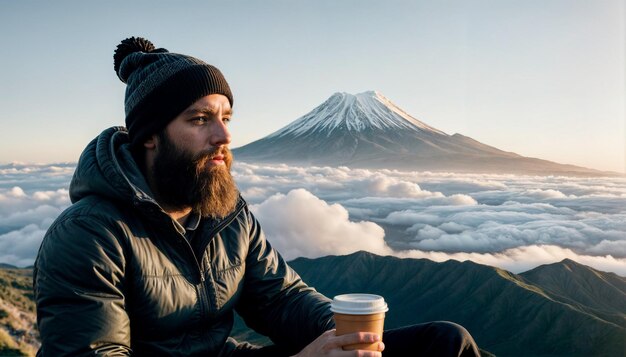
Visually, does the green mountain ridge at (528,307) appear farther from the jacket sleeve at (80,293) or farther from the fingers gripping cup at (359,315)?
the fingers gripping cup at (359,315)

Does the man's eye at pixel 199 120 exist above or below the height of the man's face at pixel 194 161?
above

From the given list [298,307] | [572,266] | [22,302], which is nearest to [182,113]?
[298,307]

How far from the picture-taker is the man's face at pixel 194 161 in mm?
4078

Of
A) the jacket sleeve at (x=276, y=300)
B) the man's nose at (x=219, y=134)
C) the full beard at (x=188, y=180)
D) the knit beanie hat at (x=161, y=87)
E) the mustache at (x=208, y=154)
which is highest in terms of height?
the knit beanie hat at (x=161, y=87)

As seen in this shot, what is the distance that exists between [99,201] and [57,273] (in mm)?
509

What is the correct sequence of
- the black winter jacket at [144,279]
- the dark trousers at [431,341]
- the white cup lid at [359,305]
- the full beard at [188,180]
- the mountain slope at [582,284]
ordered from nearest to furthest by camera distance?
1. the white cup lid at [359,305]
2. the black winter jacket at [144,279]
3. the dark trousers at [431,341]
4. the full beard at [188,180]
5. the mountain slope at [582,284]

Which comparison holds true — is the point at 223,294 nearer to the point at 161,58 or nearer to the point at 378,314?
the point at 378,314

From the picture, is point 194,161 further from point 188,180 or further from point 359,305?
point 359,305

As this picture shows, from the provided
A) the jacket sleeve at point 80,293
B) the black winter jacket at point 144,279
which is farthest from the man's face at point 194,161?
the jacket sleeve at point 80,293

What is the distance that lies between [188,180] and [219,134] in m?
0.36

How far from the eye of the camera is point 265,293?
437cm

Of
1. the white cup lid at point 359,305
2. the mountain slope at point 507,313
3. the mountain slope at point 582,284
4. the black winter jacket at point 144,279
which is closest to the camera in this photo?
the white cup lid at point 359,305

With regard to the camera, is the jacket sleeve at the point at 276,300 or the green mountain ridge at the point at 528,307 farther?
the green mountain ridge at the point at 528,307

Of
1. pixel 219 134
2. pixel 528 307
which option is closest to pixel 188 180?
pixel 219 134
